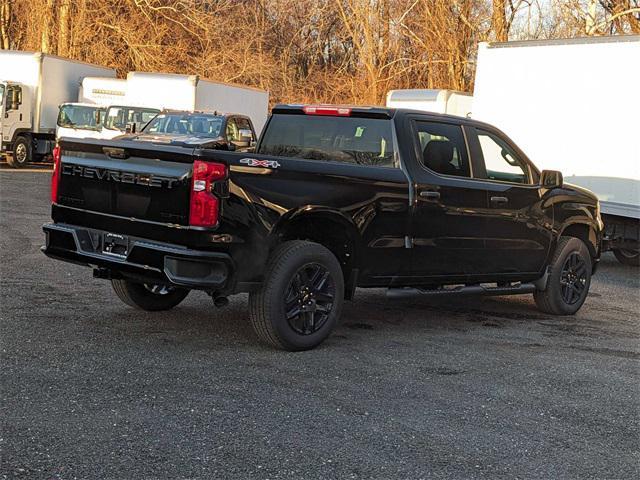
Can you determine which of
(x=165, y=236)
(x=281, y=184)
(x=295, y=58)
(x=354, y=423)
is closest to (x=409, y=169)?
(x=281, y=184)

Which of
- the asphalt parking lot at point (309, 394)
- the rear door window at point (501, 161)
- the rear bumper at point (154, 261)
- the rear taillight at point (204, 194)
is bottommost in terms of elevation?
the asphalt parking lot at point (309, 394)

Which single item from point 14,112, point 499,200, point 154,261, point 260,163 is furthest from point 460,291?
point 14,112

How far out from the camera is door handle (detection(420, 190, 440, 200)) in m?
7.25

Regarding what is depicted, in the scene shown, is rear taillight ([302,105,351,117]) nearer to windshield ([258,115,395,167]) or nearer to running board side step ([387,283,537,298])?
windshield ([258,115,395,167])

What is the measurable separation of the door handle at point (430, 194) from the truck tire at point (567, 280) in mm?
1910

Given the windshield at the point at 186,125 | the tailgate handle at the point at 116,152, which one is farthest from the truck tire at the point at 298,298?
the windshield at the point at 186,125

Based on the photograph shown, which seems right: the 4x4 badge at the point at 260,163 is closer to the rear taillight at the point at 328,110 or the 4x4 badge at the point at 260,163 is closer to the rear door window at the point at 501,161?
the rear taillight at the point at 328,110

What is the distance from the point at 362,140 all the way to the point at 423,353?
1.79 meters

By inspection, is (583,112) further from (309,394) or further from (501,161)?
(309,394)

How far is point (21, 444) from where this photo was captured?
4328 mm

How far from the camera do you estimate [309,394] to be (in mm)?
5473

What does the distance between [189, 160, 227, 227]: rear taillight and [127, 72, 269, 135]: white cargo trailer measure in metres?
20.7

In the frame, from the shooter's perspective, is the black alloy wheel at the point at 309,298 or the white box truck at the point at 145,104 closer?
the black alloy wheel at the point at 309,298

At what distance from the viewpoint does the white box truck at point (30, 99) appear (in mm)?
26516
